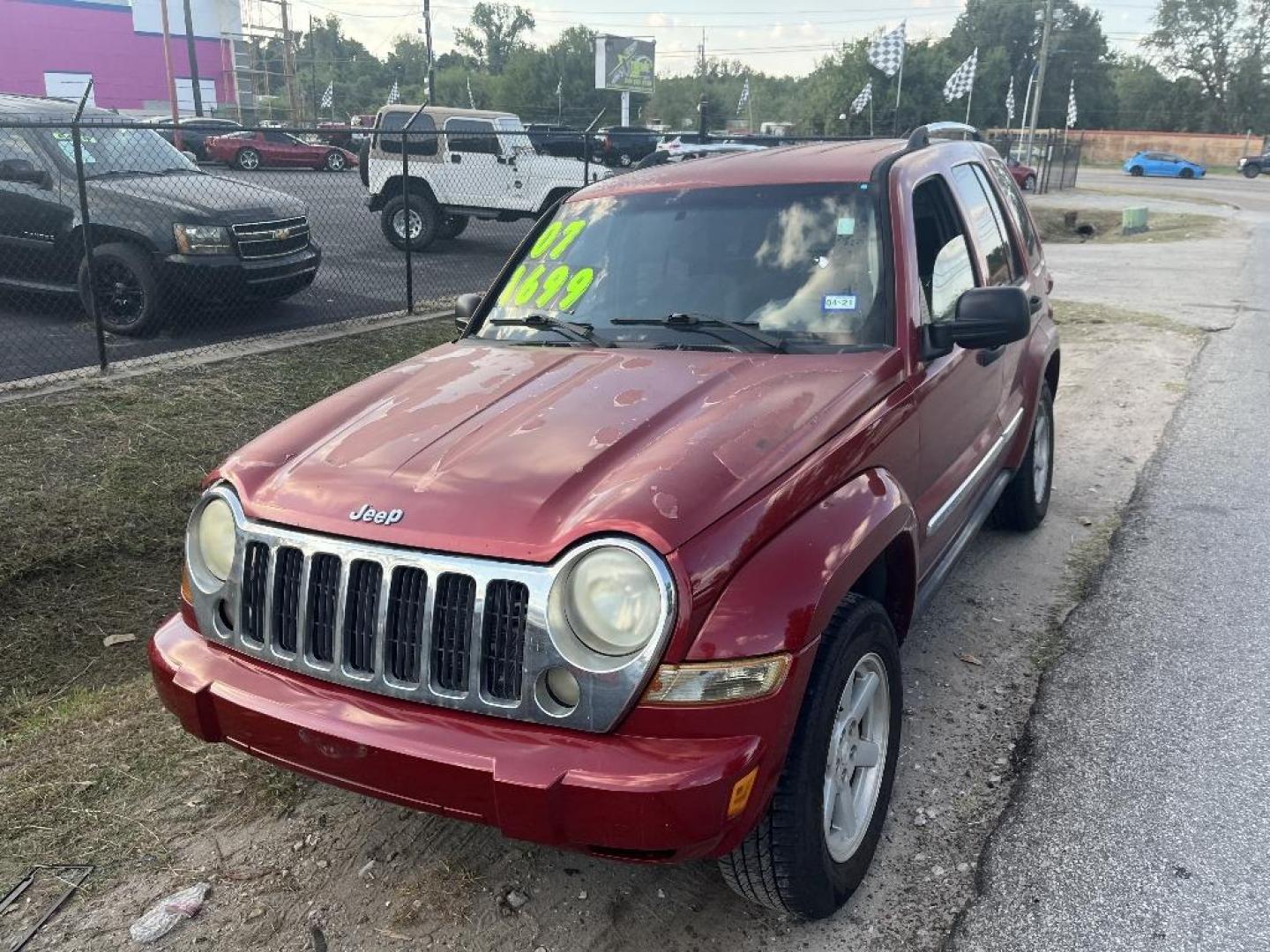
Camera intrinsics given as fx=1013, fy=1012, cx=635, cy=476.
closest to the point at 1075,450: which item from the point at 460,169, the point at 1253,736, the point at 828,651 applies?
the point at 1253,736

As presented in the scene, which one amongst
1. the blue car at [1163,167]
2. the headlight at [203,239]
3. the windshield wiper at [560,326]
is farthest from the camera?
the blue car at [1163,167]

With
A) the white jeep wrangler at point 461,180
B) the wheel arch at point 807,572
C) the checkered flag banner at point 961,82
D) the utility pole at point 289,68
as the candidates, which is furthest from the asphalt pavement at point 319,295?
the utility pole at point 289,68

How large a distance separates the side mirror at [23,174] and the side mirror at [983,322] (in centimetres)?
792

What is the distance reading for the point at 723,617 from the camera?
2186 millimetres

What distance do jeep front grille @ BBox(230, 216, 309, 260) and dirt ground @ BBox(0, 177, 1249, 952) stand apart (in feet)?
18.6

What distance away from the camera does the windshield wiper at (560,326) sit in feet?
11.5

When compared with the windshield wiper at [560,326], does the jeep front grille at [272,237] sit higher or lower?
lower

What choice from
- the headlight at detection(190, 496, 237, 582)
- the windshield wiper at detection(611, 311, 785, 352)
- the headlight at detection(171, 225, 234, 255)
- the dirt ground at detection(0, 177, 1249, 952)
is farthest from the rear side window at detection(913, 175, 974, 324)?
the headlight at detection(171, 225, 234, 255)

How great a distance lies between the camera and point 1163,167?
159 feet

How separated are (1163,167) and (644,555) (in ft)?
180

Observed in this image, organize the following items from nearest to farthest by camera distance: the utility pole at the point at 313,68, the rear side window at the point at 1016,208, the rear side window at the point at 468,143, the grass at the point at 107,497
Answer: the grass at the point at 107,497
the rear side window at the point at 1016,208
the rear side window at the point at 468,143
the utility pole at the point at 313,68

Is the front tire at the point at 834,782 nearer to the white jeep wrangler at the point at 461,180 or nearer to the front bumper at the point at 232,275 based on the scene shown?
the front bumper at the point at 232,275

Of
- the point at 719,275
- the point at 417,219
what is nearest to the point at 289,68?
the point at 417,219

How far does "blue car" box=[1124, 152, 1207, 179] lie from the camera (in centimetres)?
4784
